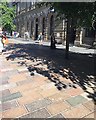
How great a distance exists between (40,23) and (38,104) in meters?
25.5

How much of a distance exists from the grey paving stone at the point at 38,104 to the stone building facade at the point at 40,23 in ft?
45.8

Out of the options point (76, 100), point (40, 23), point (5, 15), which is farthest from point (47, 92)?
point (5, 15)

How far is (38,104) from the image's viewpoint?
15.5 feet

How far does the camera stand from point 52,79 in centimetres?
654

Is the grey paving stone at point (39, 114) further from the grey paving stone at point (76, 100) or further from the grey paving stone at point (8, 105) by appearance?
the grey paving stone at point (76, 100)

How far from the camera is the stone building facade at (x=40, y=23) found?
20625mm

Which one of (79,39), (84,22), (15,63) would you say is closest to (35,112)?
(15,63)

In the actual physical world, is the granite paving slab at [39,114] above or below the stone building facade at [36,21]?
below

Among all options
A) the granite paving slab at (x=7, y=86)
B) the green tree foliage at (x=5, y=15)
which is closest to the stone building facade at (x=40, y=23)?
the green tree foliage at (x=5, y=15)

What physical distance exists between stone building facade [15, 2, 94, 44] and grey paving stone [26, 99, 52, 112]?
1396 cm

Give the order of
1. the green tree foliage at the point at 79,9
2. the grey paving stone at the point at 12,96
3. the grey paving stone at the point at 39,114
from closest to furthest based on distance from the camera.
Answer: the grey paving stone at the point at 39,114 < the grey paving stone at the point at 12,96 < the green tree foliage at the point at 79,9

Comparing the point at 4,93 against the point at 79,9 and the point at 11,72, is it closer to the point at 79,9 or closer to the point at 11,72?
the point at 11,72

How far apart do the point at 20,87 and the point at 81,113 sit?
2.19 metres

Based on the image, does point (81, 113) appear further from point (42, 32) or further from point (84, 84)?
point (42, 32)
